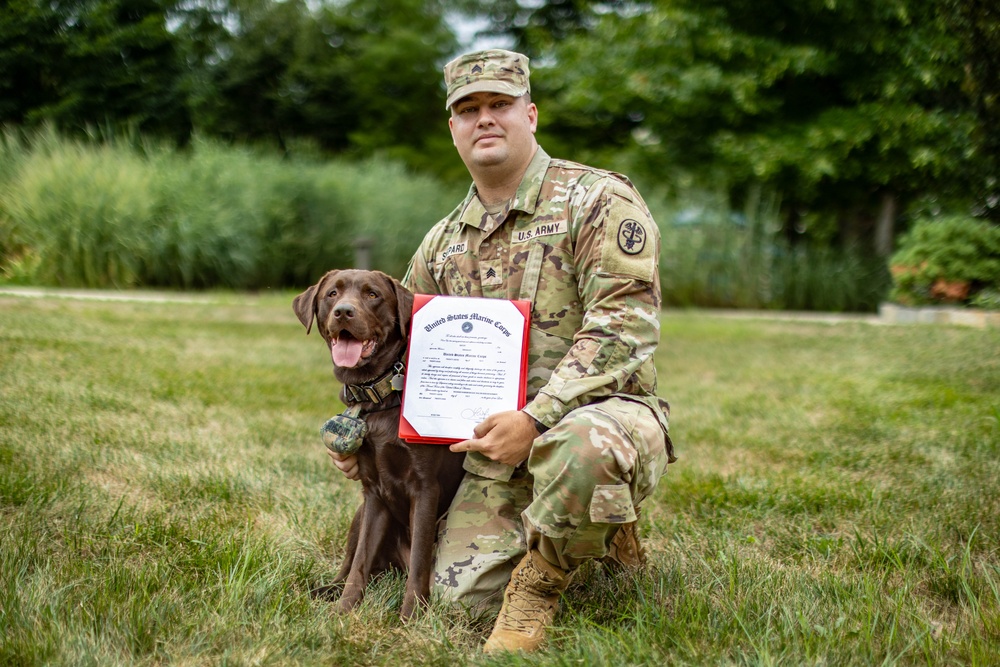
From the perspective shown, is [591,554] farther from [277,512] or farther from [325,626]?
[277,512]

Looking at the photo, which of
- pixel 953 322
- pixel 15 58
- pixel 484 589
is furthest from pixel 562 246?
pixel 953 322

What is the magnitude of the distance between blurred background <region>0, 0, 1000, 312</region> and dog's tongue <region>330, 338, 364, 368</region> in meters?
3.23

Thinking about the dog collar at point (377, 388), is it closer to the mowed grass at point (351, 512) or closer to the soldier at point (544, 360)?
the soldier at point (544, 360)

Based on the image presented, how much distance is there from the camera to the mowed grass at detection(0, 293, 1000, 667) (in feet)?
7.68

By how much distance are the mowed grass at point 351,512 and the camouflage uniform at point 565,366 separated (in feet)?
0.93

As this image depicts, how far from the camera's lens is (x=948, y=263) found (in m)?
12.0

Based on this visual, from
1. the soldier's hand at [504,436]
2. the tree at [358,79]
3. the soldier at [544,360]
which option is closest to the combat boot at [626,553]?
the soldier at [544,360]

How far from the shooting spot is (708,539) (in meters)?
3.40

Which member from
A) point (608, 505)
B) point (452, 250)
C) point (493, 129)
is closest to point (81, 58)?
point (452, 250)

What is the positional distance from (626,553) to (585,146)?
17.7m

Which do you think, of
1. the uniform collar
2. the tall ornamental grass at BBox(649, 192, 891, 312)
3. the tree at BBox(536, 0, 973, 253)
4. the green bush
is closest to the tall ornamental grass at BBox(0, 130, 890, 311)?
the tall ornamental grass at BBox(649, 192, 891, 312)

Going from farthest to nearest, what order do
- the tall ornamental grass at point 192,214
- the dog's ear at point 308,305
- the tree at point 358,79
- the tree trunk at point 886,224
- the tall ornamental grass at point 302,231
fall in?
the tree at point 358,79 < the tree trunk at point 886,224 < the tall ornamental grass at point 302,231 < the tall ornamental grass at point 192,214 < the dog's ear at point 308,305

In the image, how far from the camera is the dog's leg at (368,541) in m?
2.83

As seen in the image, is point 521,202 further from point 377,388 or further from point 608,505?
point 608,505
